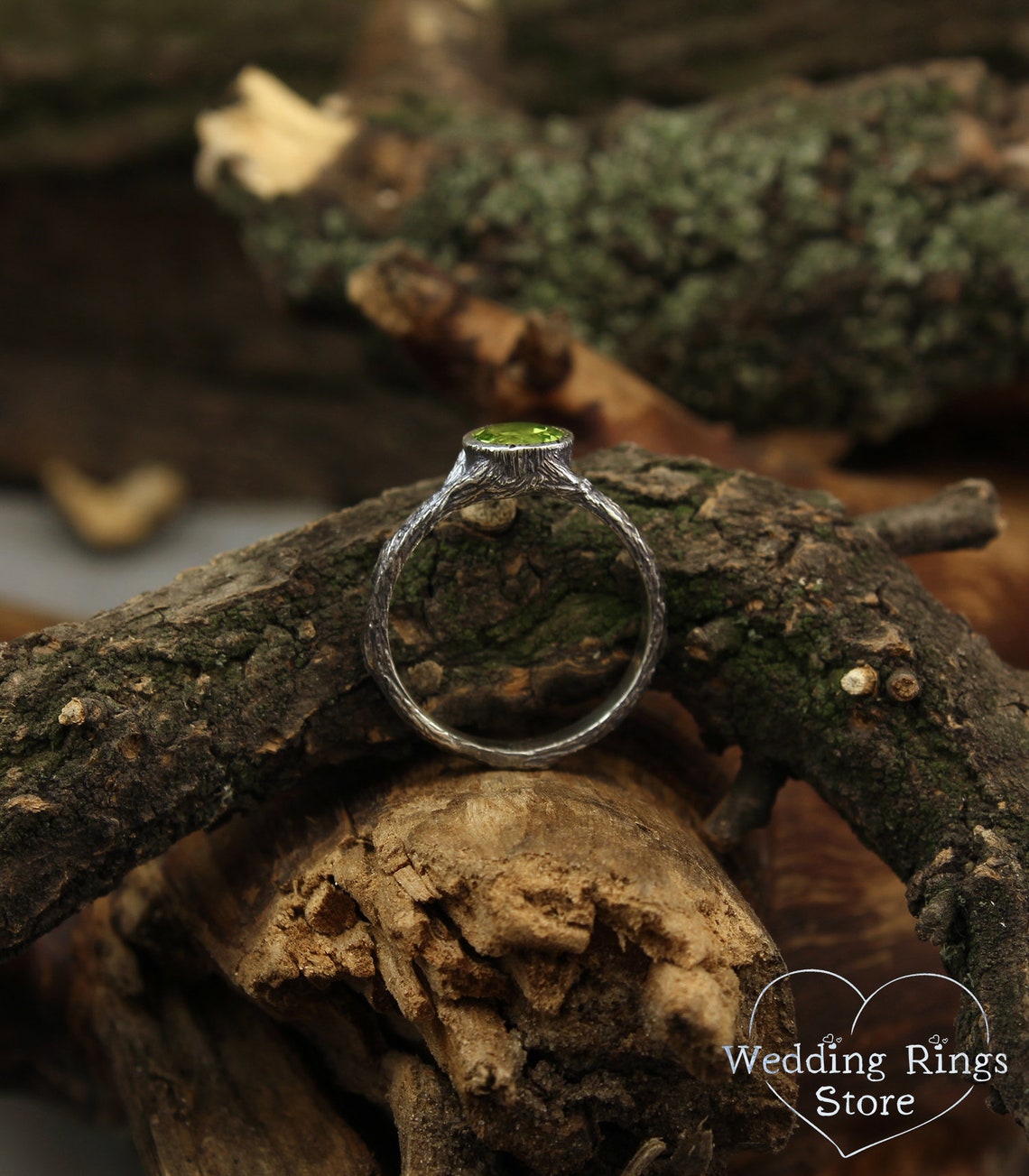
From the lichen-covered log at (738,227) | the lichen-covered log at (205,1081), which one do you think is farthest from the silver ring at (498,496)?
the lichen-covered log at (738,227)

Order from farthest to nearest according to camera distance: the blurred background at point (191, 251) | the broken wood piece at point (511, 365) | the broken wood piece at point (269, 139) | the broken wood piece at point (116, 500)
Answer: the blurred background at point (191, 251) → the broken wood piece at point (116, 500) → the broken wood piece at point (269, 139) → the broken wood piece at point (511, 365)

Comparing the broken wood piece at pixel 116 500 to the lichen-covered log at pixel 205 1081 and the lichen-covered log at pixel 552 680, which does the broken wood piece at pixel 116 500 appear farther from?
the lichen-covered log at pixel 552 680

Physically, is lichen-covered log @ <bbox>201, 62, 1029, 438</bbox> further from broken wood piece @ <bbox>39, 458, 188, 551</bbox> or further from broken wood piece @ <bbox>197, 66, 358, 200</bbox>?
broken wood piece @ <bbox>39, 458, 188, 551</bbox>

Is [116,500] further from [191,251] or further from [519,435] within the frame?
[519,435]

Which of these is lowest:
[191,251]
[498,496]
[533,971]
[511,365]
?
[191,251]

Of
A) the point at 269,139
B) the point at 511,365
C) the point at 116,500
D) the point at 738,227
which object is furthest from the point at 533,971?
the point at 116,500

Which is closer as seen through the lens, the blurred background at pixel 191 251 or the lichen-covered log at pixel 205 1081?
the lichen-covered log at pixel 205 1081

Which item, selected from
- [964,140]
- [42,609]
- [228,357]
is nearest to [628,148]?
[964,140]
